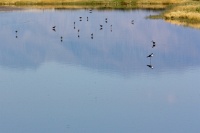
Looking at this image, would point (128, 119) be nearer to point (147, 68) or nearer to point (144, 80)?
point (144, 80)

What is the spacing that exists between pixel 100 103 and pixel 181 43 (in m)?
23.1

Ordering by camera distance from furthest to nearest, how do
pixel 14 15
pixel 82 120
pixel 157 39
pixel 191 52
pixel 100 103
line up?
pixel 14 15 < pixel 157 39 < pixel 191 52 < pixel 100 103 < pixel 82 120

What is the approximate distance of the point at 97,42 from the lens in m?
49.3

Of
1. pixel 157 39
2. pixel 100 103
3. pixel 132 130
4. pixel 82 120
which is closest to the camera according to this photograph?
pixel 132 130

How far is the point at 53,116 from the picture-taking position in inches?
945

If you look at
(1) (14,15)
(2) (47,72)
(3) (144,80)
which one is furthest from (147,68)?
(1) (14,15)

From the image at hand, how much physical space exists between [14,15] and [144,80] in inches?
1777

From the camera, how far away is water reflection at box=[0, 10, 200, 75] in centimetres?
3906

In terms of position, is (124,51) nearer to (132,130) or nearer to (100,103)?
(100,103)

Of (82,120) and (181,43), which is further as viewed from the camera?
(181,43)

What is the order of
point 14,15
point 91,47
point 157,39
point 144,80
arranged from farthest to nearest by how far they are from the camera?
point 14,15
point 157,39
point 91,47
point 144,80

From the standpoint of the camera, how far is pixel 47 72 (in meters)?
35.3

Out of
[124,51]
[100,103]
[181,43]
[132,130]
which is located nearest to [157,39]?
[181,43]

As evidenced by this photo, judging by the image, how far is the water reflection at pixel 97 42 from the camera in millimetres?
39062
